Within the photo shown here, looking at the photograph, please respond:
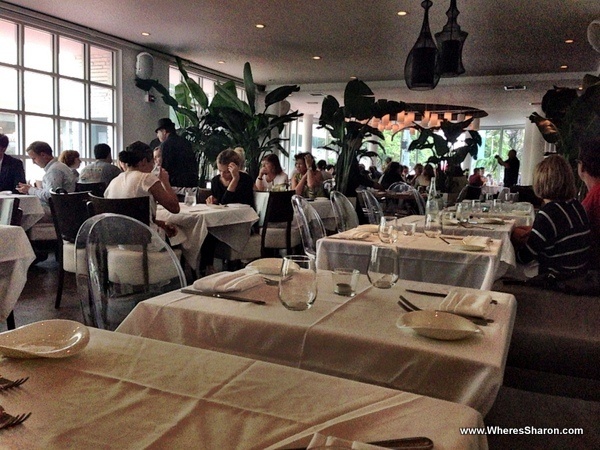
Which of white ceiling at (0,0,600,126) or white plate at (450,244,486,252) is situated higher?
white ceiling at (0,0,600,126)

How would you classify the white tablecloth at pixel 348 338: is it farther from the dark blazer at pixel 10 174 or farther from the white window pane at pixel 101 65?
the white window pane at pixel 101 65

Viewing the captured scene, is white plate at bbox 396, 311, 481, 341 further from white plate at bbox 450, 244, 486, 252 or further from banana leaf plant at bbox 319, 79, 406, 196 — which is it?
banana leaf plant at bbox 319, 79, 406, 196

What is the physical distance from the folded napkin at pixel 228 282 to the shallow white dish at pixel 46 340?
48 centimetres

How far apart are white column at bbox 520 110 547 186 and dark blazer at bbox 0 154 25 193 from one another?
43.4 ft

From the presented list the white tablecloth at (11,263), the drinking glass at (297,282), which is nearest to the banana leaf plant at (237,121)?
the white tablecloth at (11,263)

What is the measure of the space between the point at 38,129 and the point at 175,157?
2.85 m

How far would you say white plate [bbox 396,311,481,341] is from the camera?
118cm

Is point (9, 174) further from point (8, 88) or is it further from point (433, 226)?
point (433, 226)

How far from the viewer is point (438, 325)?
123 cm

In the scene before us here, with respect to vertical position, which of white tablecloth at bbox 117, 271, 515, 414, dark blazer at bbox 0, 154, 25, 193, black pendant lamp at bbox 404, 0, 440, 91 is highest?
black pendant lamp at bbox 404, 0, 440, 91

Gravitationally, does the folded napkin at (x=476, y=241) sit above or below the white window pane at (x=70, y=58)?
below

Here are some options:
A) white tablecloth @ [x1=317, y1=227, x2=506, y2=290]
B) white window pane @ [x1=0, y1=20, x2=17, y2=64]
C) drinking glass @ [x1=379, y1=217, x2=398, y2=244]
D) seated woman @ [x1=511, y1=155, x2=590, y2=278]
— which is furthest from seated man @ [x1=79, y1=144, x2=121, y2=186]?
seated woman @ [x1=511, y1=155, x2=590, y2=278]

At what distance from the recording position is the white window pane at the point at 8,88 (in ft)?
23.7

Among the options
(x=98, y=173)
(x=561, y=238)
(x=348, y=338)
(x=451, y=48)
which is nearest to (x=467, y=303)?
(x=348, y=338)
